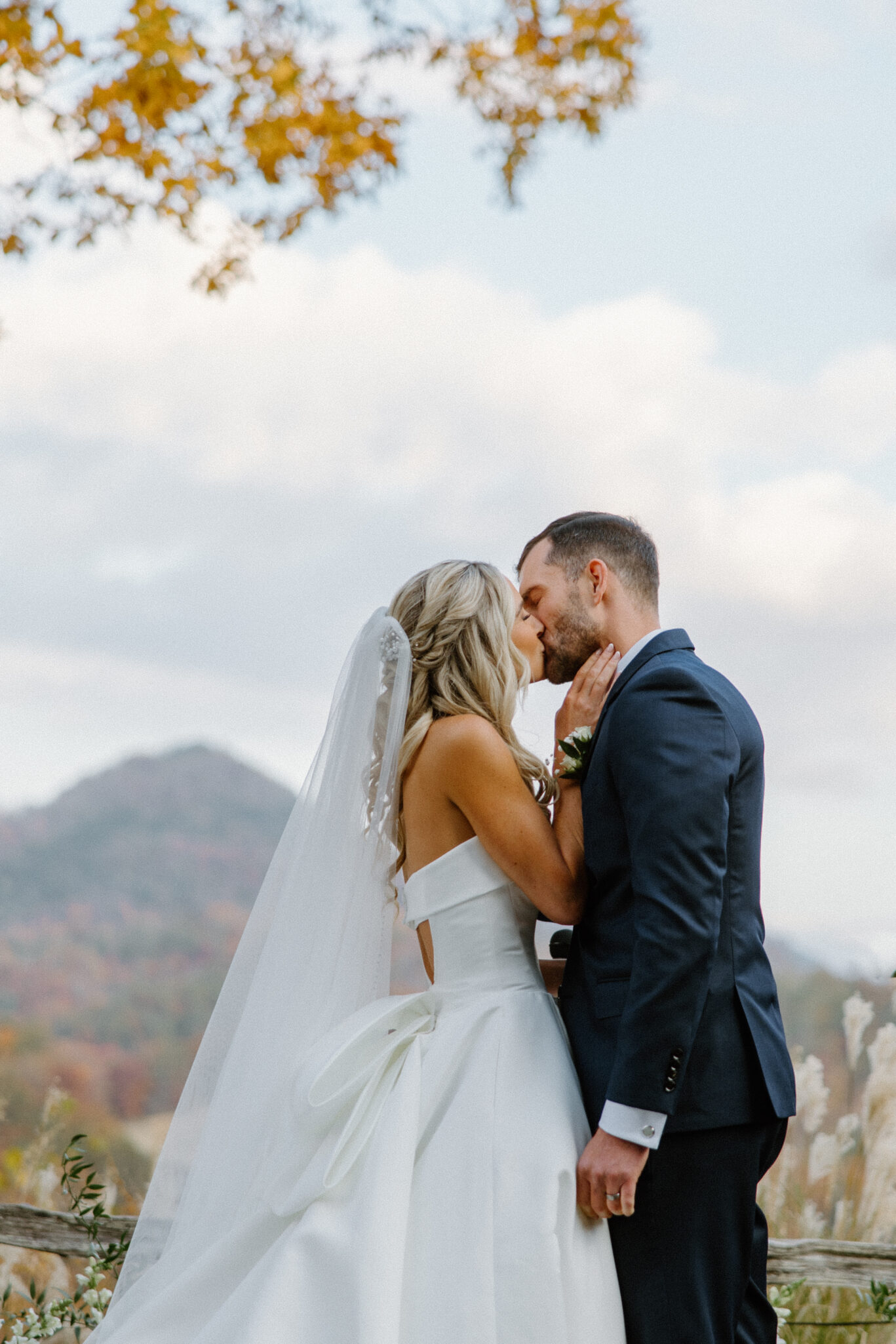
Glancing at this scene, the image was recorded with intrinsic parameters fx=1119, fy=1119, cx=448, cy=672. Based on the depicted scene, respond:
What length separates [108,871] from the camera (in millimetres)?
8078

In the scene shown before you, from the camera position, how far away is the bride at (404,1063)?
2303mm

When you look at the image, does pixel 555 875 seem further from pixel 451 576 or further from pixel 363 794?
pixel 451 576

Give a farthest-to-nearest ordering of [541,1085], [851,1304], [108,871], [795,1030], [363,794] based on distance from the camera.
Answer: [108,871] → [795,1030] → [851,1304] → [363,794] → [541,1085]

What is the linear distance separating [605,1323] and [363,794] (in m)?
1.31

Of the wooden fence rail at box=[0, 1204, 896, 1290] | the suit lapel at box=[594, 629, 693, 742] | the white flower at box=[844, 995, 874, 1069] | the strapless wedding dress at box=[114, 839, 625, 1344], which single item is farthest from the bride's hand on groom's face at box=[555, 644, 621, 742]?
the wooden fence rail at box=[0, 1204, 896, 1290]

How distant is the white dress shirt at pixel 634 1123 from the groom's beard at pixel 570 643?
121 cm

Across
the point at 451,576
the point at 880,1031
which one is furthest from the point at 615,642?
the point at 880,1031

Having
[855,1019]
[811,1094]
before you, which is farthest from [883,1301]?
[855,1019]

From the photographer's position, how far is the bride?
2303mm

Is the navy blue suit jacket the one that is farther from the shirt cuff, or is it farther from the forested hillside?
→ the forested hillside

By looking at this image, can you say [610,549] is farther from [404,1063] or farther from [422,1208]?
[422,1208]

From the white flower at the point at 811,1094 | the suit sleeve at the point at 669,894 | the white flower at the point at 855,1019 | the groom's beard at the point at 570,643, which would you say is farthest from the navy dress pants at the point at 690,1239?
the white flower at the point at 855,1019

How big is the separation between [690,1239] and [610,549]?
1.74 meters

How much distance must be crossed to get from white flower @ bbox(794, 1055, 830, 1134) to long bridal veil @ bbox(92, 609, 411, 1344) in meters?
1.93
